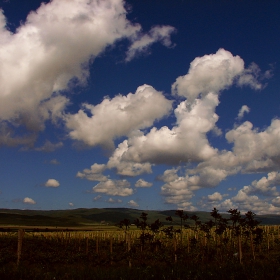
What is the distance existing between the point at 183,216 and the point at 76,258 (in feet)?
45.9

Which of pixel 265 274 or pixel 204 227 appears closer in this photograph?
pixel 265 274

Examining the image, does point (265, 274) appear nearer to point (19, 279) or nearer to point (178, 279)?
point (178, 279)

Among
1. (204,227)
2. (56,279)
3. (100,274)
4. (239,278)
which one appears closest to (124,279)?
(100,274)

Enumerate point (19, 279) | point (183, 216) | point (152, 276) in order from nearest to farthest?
point (152, 276)
point (19, 279)
point (183, 216)

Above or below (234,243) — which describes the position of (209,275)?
above

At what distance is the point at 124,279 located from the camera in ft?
39.4

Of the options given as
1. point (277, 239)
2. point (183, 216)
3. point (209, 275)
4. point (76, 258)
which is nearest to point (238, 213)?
point (183, 216)

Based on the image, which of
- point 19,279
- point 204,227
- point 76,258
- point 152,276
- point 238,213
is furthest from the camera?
point 204,227

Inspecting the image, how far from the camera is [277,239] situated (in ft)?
187

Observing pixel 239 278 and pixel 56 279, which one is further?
pixel 56 279

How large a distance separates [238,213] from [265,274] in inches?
817

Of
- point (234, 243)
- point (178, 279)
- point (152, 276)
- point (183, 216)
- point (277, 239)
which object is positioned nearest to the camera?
point (178, 279)

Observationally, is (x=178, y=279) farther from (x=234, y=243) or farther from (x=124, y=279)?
(x=234, y=243)

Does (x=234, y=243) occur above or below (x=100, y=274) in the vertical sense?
below
